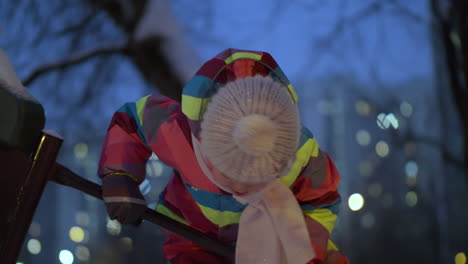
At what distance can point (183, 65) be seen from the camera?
2.06 m

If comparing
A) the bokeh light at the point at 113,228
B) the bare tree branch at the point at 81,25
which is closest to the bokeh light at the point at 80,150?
the bokeh light at the point at 113,228

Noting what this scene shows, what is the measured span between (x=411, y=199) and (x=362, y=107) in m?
0.55

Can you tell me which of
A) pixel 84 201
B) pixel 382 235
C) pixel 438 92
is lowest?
pixel 84 201

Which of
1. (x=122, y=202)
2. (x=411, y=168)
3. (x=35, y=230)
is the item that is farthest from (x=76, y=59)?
(x=411, y=168)

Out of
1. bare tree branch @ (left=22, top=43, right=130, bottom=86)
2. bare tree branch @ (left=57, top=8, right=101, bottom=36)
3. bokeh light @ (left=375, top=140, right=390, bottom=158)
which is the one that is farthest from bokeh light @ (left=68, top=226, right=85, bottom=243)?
bokeh light @ (left=375, top=140, right=390, bottom=158)

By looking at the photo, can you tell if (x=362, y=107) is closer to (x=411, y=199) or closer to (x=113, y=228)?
(x=411, y=199)

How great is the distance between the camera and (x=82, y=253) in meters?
2.47

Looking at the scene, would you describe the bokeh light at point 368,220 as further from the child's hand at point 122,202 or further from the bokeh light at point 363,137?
the child's hand at point 122,202

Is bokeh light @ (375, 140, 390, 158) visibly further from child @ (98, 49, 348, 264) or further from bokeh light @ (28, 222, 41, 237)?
child @ (98, 49, 348, 264)

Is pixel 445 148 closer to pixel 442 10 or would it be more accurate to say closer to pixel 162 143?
pixel 442 10

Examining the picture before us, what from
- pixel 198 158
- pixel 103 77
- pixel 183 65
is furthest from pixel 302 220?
pixel 103 77

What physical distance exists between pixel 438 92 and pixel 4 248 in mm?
2590

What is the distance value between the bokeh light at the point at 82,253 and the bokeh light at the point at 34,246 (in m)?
0.16

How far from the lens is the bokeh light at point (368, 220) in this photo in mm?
3008
